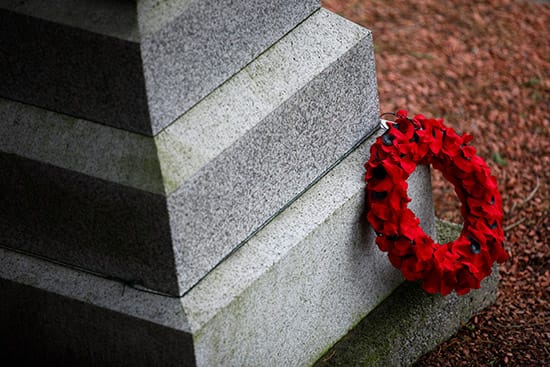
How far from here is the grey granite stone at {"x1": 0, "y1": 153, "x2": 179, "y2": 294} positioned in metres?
3.33

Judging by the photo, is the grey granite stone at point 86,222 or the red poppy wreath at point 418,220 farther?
the red poppy wreath at point 418,220

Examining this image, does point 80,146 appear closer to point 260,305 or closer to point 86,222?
point 86,222

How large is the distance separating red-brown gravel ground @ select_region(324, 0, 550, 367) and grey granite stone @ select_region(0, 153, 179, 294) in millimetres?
1517

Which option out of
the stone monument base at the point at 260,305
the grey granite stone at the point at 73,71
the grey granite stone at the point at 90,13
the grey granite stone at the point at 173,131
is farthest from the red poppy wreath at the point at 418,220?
the grey granite stone at the point at 90,13

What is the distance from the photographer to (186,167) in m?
3.30

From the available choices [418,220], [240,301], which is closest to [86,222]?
[240,301]

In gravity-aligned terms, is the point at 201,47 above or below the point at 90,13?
below

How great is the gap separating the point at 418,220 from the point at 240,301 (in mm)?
966

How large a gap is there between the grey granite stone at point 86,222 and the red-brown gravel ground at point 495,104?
59.7 inches

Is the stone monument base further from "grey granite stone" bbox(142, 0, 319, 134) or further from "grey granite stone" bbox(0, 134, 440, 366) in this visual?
"grey granite stone" bbox(142, 0, 319, 134)

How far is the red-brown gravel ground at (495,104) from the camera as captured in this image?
4.50 m

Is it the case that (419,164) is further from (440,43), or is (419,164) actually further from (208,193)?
(440,43)

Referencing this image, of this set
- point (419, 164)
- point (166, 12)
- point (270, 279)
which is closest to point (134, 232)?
point (270, 279)

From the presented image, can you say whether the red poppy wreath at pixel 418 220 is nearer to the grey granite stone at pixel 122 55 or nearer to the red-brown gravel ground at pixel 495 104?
the red-brown gravel ground at pixel 495 104
